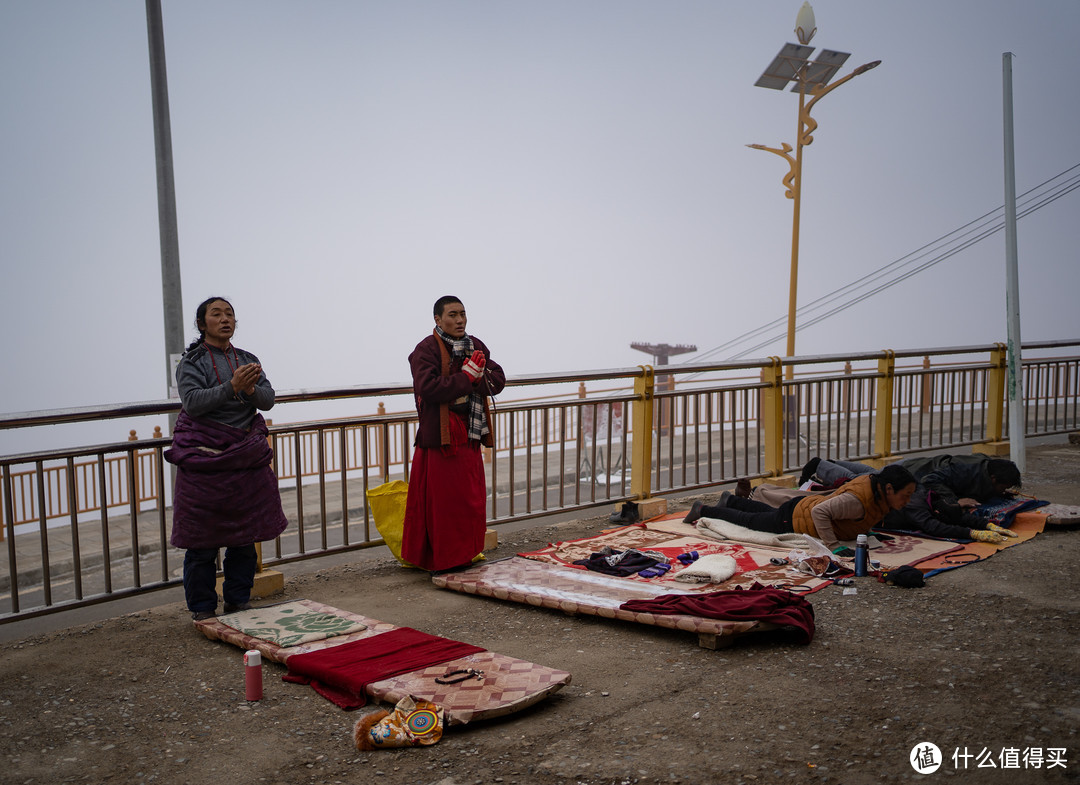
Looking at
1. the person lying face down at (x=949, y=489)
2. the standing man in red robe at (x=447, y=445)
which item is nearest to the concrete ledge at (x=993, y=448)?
the person lying face down at (x=949, y=489)

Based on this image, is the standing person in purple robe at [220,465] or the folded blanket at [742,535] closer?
the standing person in purple robe at [220,465]

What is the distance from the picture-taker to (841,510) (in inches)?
228

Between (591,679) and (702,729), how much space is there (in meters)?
0.71

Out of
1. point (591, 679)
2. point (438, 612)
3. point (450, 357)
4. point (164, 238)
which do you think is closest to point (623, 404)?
point (450, 357)

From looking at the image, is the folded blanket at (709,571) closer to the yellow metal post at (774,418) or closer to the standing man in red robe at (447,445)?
the standing man in red robe at (447,445)

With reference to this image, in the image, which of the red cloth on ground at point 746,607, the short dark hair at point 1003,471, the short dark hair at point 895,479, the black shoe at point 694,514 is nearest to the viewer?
the red cloth on ground at point 746,607

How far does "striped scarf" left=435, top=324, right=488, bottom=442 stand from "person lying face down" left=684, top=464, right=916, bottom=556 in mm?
2307

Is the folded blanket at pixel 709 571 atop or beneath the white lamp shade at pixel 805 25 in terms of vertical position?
beneath

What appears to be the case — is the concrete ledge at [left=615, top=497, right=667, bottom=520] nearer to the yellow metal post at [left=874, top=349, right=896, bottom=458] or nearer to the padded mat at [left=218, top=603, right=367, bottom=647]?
the yellow metal post at [left=874, top=349, right=896, bottom=458]

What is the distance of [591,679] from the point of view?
12.2 feet

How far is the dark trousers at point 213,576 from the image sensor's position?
459cm

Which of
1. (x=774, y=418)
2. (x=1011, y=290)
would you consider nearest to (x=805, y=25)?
(x=1011, y=290)

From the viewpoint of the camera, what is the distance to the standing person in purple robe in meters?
4.41

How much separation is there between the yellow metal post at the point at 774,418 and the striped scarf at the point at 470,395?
11.4ft
